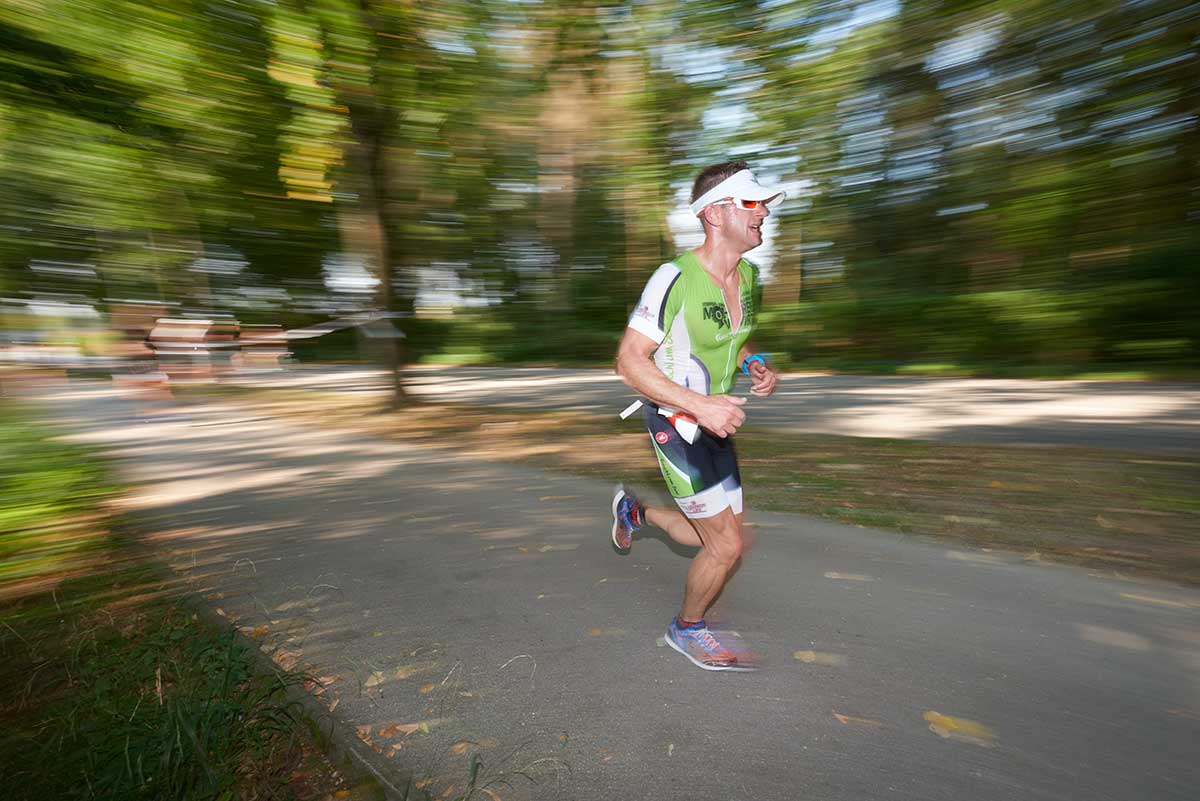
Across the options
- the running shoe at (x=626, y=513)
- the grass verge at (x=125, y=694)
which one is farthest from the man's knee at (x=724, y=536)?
the grass verge at (x=125, y=694)

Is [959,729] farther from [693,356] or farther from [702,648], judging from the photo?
[693,356]

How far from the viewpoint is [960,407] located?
10.3m

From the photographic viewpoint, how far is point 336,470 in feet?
25.9

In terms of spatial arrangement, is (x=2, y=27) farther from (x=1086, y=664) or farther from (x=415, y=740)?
(x=1086, y=664)

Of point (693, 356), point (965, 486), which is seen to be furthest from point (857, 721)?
point (965, 486)

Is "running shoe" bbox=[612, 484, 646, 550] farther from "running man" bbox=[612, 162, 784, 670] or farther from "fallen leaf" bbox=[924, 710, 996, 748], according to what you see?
"fallen leaf" bbox=[924, 710, 996, 748]

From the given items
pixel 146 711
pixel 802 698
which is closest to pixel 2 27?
pixel 146 711

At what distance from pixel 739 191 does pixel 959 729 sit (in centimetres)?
226

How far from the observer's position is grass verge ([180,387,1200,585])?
4.64 meters

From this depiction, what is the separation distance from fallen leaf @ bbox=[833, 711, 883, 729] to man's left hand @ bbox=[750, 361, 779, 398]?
138cm

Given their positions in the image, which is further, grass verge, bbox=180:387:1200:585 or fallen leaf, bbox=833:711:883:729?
grass verge, bbox=180:387:1200:585

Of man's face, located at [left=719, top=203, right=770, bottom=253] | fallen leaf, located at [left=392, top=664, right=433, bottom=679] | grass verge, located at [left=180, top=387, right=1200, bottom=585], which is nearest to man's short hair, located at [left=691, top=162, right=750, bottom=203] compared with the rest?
man's face, located at [left=719, top=203, right=770, bottom=253]

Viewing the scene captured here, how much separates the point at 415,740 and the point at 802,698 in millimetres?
1537

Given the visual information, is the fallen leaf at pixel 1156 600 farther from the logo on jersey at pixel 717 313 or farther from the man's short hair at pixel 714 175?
the man's short hair at pixel 714 175
